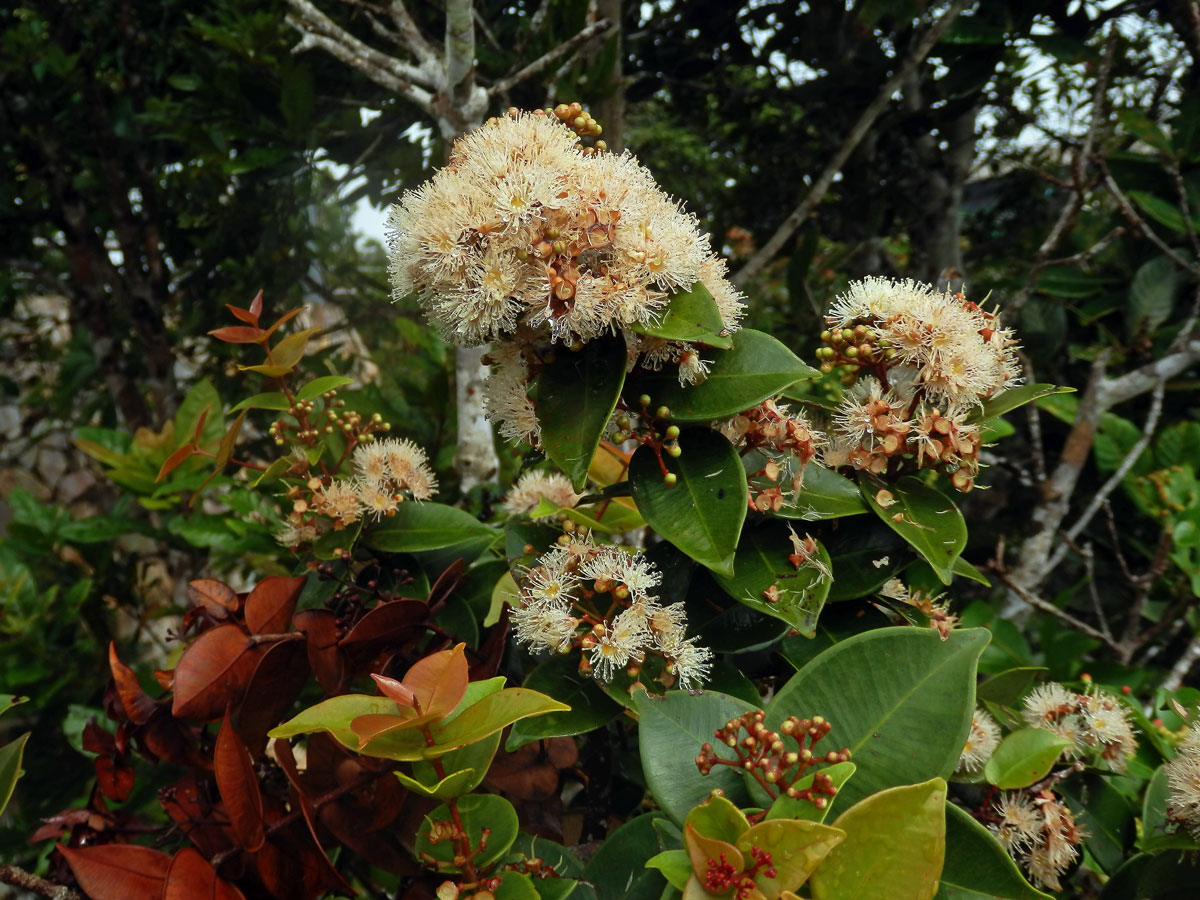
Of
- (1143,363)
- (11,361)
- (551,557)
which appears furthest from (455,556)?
(11,361)

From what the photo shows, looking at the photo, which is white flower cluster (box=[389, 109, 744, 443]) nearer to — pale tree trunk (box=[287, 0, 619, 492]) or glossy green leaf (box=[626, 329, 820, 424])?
glossy green leaf (box=[626, 329, 820, 424])

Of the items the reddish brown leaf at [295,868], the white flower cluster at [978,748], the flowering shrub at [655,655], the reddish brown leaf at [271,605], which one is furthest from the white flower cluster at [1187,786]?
the reddish brown leaf at [271,605]

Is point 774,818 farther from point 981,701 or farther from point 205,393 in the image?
point 205,393

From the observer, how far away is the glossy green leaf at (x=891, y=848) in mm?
490

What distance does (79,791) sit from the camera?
1570 mm

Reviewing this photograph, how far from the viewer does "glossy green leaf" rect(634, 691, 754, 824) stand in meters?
0.58

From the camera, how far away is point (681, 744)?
0.60 meters

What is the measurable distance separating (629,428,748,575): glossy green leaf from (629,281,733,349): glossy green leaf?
0.09m

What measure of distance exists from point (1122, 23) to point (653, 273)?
2.12 metres

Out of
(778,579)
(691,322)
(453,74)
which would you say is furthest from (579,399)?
(453,74)

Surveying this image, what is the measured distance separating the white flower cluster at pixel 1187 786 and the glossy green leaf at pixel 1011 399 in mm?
304

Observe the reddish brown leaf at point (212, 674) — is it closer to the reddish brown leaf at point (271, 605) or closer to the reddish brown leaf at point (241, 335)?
the reddish brown leaf at point (271, 605)

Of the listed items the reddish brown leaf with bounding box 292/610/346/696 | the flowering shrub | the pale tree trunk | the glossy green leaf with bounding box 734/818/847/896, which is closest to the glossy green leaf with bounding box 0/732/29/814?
the flowering shrub

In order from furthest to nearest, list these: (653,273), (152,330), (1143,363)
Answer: (152,330) < (1143,363) < (653,273)
